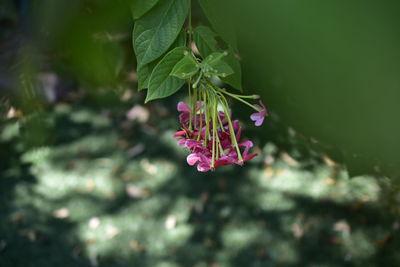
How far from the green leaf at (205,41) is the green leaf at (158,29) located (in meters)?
0.08

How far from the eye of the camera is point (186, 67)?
84 cm

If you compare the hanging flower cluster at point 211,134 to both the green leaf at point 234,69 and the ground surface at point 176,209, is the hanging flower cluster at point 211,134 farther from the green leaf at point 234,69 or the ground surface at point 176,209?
the ground surface at point 176,209

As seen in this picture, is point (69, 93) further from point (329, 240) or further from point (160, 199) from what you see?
point (329, 240)

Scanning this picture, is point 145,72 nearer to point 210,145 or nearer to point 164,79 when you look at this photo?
point 164,79

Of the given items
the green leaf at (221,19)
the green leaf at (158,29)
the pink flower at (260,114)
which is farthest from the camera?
the pink flower at (260,114)

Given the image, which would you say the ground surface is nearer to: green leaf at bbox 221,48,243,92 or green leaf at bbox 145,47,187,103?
green leaf at bbox 221,48,243,92

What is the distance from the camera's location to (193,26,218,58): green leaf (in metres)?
0.99

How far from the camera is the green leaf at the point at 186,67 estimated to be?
0.83m

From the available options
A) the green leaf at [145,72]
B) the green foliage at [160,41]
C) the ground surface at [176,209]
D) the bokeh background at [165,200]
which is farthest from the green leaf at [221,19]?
the ground surface at [176,209]

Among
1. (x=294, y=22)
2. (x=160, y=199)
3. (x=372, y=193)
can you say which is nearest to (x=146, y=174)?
(x=160, y=199)

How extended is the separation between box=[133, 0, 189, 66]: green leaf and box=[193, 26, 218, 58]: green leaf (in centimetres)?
8

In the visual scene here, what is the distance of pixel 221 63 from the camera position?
Answer: 86 centimetres

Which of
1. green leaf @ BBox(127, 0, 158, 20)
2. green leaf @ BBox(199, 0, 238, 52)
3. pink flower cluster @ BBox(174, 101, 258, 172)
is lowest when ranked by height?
pink flower cluster @ BBox(174, 101, 258, 172)

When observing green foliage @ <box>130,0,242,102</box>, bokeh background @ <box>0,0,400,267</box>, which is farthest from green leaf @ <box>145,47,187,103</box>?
bokeh background @ <box>0,0,400,267</box>
